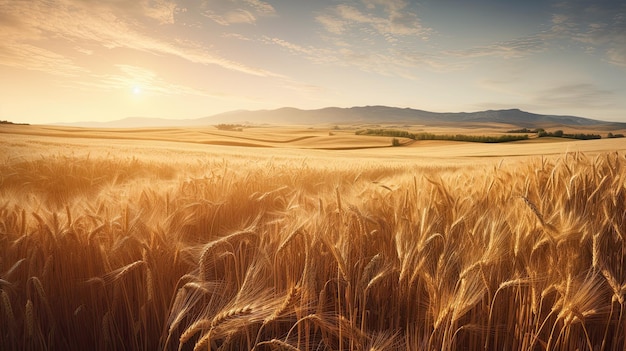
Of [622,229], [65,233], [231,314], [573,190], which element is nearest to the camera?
[231,314]

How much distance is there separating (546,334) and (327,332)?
2.52 feet

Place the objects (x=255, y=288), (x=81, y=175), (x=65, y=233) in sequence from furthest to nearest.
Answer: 1. (x=81, y=175)
2. (x=65, y=233)
3. (x=255, y=288)

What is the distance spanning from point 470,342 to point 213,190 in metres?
2.13

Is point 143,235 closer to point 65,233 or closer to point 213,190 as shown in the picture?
point 65,233

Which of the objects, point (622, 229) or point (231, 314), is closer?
point (231, 314)

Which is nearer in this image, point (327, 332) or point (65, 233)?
point (327, 332)

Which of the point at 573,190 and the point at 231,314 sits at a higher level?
the point at 573,190

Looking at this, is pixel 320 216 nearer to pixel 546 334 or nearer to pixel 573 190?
pixel 546 334

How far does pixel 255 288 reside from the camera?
3.62 ft

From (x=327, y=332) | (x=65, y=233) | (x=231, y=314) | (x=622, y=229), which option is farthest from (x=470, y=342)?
(x=65, y=233)

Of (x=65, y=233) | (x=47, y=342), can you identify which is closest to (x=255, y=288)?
(x=47, y=342)

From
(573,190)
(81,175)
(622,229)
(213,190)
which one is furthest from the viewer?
(81,175)

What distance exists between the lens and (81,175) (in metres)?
4.71

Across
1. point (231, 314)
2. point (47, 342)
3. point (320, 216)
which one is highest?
point (320, 216)
